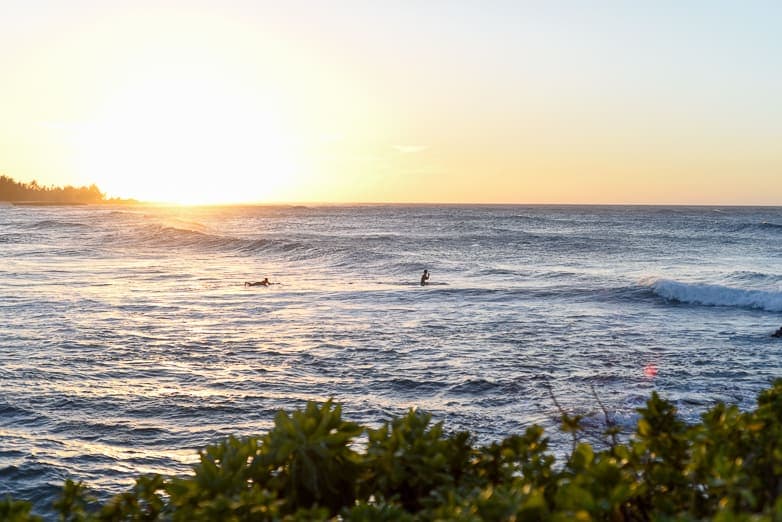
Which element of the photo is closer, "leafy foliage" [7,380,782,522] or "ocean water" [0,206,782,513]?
"leafy foliage" [7,380,782,522]

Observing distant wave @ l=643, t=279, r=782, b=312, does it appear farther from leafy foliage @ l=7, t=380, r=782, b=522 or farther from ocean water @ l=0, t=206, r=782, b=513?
leafy foliage @ l=7, t=380, r=782, b=522

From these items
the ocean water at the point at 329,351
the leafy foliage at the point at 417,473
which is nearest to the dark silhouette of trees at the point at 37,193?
the ocean water at the point at 329,351

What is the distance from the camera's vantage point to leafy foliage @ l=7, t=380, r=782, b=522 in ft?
8.30

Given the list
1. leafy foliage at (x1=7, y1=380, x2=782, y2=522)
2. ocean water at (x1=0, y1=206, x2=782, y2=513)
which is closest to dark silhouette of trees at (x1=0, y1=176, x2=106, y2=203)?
ocean water at (x1=0, y1=206, x2=782, y2=513)

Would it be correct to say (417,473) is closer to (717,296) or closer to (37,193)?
(717,296)

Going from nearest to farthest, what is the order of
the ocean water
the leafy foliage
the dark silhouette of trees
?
the leafy foliage < the ocean water < the dark silhouette of trees

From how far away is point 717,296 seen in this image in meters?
23.8

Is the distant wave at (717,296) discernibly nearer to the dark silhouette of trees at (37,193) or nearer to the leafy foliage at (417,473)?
the leafy foliage at (417,473)

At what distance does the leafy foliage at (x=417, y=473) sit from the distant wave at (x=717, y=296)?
70.7 ft

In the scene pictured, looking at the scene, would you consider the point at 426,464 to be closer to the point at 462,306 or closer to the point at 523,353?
the point at 523,353

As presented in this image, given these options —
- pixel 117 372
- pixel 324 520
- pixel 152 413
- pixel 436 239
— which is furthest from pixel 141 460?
pixel 436 239

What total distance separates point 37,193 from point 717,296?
186 metres

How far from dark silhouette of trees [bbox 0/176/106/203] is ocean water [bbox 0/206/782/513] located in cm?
15807

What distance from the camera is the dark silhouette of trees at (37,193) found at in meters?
171
